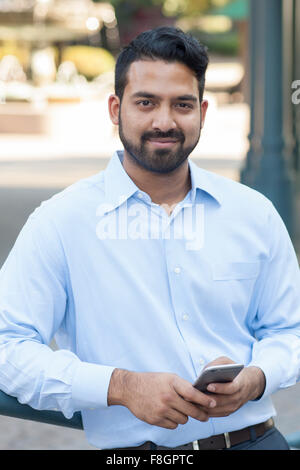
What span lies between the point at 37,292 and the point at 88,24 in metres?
29.7

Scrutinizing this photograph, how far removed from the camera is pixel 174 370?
7.68 feet

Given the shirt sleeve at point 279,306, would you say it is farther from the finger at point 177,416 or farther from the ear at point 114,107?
the ear at point 114,107

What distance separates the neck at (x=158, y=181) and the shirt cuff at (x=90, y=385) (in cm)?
55

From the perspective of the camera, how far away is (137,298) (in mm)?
2318

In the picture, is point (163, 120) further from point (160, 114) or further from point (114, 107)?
point (114, 107)

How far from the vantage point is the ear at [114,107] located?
8.30 ft

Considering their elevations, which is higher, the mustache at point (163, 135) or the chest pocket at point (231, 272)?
the mustache at point (163, 135)

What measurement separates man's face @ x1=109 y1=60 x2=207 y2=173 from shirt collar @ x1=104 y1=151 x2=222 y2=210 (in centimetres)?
6

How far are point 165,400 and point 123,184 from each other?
65 centimetres

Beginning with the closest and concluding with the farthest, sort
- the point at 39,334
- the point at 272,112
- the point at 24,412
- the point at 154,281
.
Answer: the point at 24,412
the point at 39,334
the point at 154,281
the point at 272,112

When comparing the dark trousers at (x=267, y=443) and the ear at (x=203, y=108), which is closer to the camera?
the dark trousers at (x=267, y=443)

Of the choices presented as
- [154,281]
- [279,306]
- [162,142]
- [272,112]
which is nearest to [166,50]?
[162,142]

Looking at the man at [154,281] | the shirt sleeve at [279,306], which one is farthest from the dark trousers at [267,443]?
the shirt sleeve at [279,306]

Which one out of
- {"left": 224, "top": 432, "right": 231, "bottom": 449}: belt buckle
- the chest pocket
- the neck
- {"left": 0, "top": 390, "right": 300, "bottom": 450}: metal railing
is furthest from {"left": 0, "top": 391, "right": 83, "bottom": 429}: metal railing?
the neck
